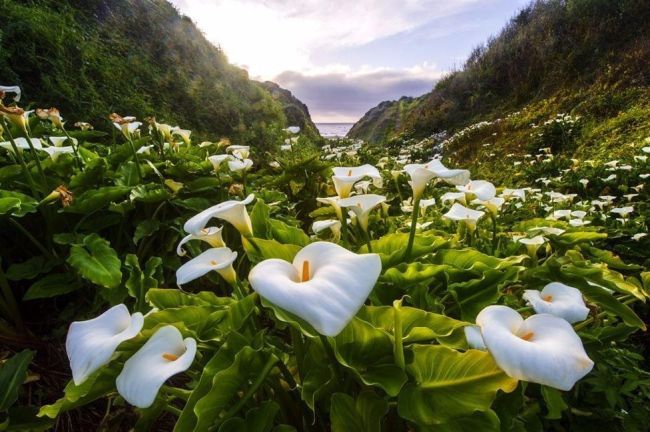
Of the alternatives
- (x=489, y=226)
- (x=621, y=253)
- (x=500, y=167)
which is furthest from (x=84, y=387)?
(x=500, y=167)

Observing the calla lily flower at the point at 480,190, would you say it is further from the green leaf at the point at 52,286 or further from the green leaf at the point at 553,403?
the green leaf at the point at 52,286

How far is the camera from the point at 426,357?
39.6 inches

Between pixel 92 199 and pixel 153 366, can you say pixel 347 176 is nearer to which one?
pixel 153 366

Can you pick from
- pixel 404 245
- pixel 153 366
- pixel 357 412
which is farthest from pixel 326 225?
pixel 153 366

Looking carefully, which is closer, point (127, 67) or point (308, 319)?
point (308, 319)

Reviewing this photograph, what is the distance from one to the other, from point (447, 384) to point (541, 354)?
11.9 inches

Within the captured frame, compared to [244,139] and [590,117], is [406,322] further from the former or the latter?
[590,117]

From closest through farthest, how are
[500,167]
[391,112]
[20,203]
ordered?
[20,203] → [500,167] → [391,112]

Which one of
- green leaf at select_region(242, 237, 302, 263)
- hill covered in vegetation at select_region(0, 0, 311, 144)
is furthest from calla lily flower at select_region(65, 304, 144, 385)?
hill covered in vegetation at select_region(0, 0, 311, 144)

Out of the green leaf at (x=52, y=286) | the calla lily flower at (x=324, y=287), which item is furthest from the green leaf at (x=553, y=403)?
the green leaf at (x=52, y=286)

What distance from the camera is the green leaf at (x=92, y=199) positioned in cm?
201

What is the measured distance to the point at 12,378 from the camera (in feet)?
4.68

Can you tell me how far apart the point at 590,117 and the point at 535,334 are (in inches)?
373

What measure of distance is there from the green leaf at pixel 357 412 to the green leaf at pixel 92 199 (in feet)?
5.35
